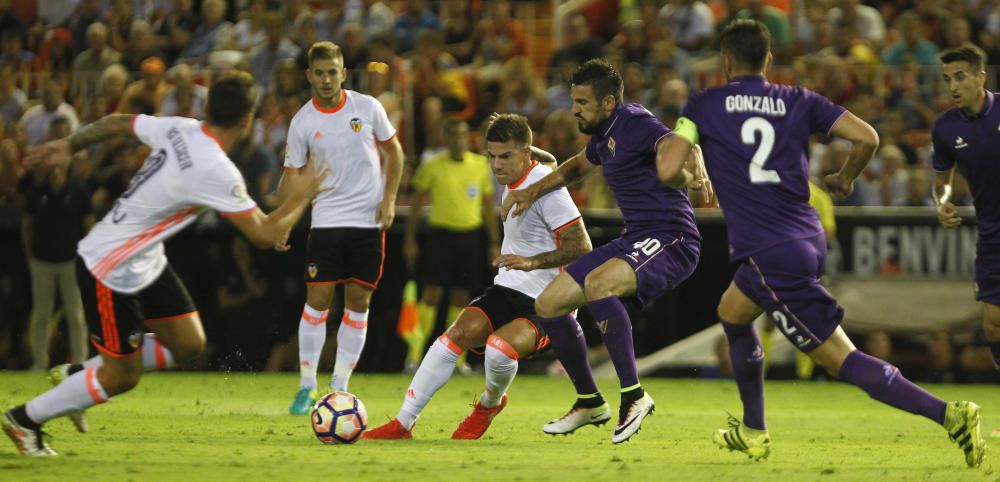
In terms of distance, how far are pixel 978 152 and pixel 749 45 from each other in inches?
110

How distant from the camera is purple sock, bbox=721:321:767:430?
25.7 feet

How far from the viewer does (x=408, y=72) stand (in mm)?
17625

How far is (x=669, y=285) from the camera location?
870cm

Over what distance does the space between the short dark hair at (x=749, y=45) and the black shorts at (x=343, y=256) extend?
399cm

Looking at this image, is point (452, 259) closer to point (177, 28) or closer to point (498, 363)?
point (498, 363)

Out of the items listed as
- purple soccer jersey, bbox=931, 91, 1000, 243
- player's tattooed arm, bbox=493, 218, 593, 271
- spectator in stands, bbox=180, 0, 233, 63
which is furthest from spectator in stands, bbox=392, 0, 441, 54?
player's tattooed arm, bbox=493, 218, 593, 271

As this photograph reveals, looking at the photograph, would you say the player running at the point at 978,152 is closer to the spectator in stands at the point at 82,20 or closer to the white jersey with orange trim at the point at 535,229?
the white jersey with orange trim at the point at 535,229

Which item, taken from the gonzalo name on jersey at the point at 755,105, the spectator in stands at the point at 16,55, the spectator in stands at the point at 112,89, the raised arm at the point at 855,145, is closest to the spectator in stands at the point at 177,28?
the spectator in stands at the point at 16,55

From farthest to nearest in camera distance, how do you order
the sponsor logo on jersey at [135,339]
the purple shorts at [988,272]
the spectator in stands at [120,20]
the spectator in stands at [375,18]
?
1. the spectator in stands at [120,20]
2. the spectator in stands at [375,18]
3. the purple shorts at [988,272]
4. the sponsor logo on jersey at [135,339]

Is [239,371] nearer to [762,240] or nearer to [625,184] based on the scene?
[625,184]

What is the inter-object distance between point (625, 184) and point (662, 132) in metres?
0.41

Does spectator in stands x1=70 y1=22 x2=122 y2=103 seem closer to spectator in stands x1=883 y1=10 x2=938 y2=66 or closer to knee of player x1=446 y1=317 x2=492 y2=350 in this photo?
spectator in stands x1=883 y1=10 x2=938 y2=66

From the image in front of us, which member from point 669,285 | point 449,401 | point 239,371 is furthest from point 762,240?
point 239,371

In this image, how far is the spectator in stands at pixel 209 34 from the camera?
19.7 metres
